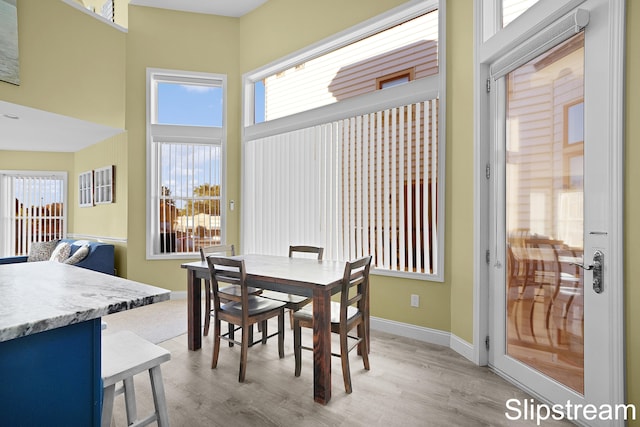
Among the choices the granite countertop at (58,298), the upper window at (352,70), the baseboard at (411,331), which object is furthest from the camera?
the upper window at (352,70)

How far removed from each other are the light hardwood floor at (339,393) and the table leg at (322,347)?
0.28 feet

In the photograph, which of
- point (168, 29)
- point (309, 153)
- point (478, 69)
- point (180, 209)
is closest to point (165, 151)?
point (180, 209)

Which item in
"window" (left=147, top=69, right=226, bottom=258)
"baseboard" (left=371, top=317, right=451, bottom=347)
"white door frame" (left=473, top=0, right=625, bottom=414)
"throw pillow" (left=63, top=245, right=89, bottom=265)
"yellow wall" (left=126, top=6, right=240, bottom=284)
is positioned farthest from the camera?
"window" (left=147, top=69, right=226, bottom=258)

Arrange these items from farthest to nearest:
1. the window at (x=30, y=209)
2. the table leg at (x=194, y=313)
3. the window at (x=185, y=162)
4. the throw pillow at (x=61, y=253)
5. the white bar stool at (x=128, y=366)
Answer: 1. the window at (x=30, y=209)
2. the throw pillow at (x=61, y=253)
3. the window at (x=185, y=162)
4. the table leg at (x=194, y=313)
5. the white bar stool at (x=128, y=366)

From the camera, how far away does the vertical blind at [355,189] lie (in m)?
3.20

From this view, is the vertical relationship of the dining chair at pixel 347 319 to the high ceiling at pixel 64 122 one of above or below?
below

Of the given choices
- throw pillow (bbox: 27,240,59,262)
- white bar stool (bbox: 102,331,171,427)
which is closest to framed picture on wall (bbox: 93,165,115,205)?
throw pillow (bbox: 27,240,59,262)

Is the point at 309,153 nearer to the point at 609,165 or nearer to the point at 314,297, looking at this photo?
the point at 314,297

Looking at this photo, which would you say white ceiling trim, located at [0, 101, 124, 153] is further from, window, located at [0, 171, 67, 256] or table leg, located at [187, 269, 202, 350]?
table leg, located at [187, 269, 202, 350]

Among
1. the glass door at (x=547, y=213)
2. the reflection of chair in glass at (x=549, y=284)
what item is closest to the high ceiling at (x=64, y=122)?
the glass door at (x=547, y=213)

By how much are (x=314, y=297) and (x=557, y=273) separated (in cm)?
153

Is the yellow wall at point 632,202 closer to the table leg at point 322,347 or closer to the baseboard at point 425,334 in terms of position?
the baseboard at point 425,334

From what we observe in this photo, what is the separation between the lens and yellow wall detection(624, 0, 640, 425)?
1590 mm

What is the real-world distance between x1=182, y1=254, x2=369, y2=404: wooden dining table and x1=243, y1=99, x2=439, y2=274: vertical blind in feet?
2.44
